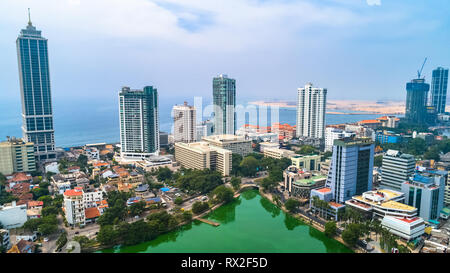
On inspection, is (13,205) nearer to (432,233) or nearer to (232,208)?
(232,208)

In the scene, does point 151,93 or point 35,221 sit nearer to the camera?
point 35,221

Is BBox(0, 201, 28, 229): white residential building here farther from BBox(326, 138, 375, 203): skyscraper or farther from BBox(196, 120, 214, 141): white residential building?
BBox(196, 120, 214, 141): white residential building

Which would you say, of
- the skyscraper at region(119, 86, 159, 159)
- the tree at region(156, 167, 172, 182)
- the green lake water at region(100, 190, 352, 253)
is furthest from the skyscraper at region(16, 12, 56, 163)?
the green lake water at region(100, 190, 352, 253)

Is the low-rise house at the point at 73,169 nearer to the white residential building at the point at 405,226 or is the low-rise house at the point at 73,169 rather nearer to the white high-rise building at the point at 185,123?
the white high-rise building at the point at 185,123

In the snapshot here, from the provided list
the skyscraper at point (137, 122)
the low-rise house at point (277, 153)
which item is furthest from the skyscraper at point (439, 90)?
the skyscraper at point (137, 122)

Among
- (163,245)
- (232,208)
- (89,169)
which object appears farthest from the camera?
(89,169)
